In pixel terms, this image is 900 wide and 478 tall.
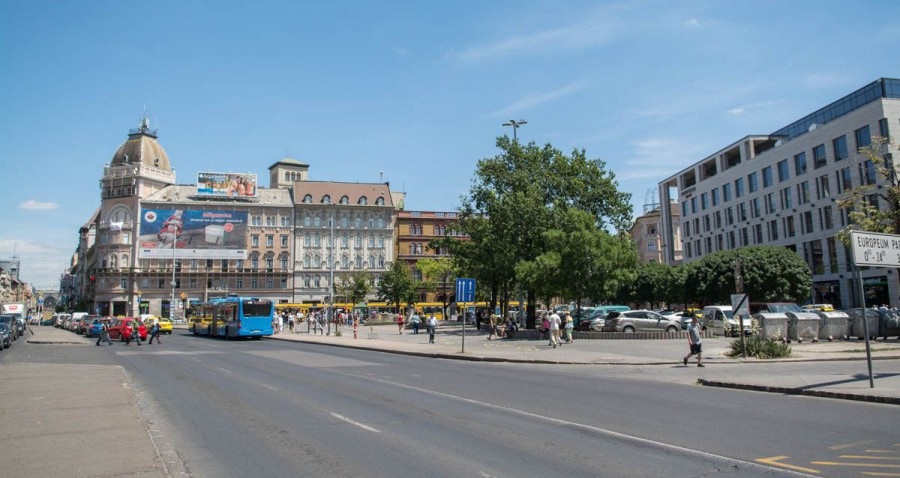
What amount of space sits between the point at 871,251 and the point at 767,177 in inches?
2275

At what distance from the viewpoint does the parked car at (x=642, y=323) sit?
38.9 meters

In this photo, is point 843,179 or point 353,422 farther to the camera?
point 843,179

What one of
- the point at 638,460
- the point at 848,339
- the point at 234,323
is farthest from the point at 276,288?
the point at 638,460

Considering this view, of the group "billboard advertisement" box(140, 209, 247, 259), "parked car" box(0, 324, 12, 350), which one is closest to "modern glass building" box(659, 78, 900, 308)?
"parked car" box(0, 324, 12, 350)

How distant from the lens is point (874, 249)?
43.3 ft

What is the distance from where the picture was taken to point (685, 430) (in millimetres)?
9133

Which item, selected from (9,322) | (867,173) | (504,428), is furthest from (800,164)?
(9,322)

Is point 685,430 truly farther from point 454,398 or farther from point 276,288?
point 276,288

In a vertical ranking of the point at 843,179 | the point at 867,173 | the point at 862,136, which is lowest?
the point at 867,173

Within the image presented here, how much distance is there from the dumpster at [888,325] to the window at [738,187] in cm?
4316

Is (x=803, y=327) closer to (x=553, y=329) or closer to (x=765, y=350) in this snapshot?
(x=765, y=350)

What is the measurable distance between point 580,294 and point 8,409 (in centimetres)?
2972

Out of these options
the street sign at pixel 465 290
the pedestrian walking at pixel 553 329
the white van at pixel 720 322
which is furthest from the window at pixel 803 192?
the street sign at pixel 465 290

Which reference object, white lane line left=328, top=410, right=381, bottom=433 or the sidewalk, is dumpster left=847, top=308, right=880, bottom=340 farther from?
white lane line left=328, top=410, right=381, bottom=433
